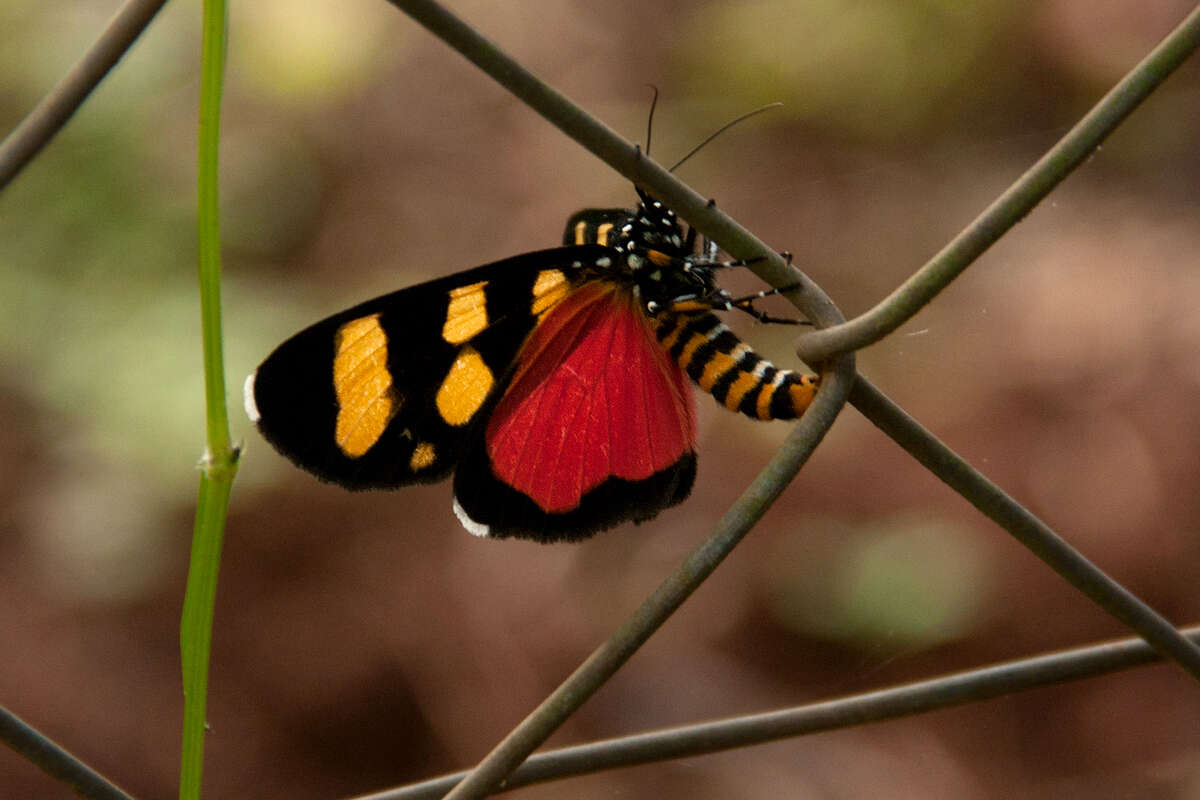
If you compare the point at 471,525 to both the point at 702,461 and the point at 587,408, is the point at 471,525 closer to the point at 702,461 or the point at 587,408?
the point at 587,408

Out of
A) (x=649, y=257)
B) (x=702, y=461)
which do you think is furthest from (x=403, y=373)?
(x=702, y=461)

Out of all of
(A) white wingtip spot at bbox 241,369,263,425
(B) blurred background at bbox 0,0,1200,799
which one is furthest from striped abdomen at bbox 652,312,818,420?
(B) blurred background at bbox 0,0,1200,799

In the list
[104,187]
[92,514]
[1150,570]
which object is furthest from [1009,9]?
[92,514]

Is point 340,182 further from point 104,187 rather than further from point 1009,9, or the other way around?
point 1009,9

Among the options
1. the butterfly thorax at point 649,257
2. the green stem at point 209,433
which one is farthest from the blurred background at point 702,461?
the green stem at point 209,433

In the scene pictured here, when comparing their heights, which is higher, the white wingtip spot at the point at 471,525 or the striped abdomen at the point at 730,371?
the striped abdomen at the point at 730,371

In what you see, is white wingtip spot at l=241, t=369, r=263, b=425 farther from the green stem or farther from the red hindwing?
the green stem

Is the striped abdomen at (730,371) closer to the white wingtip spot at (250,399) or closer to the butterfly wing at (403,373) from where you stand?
the butterfly wing at (403,373)
